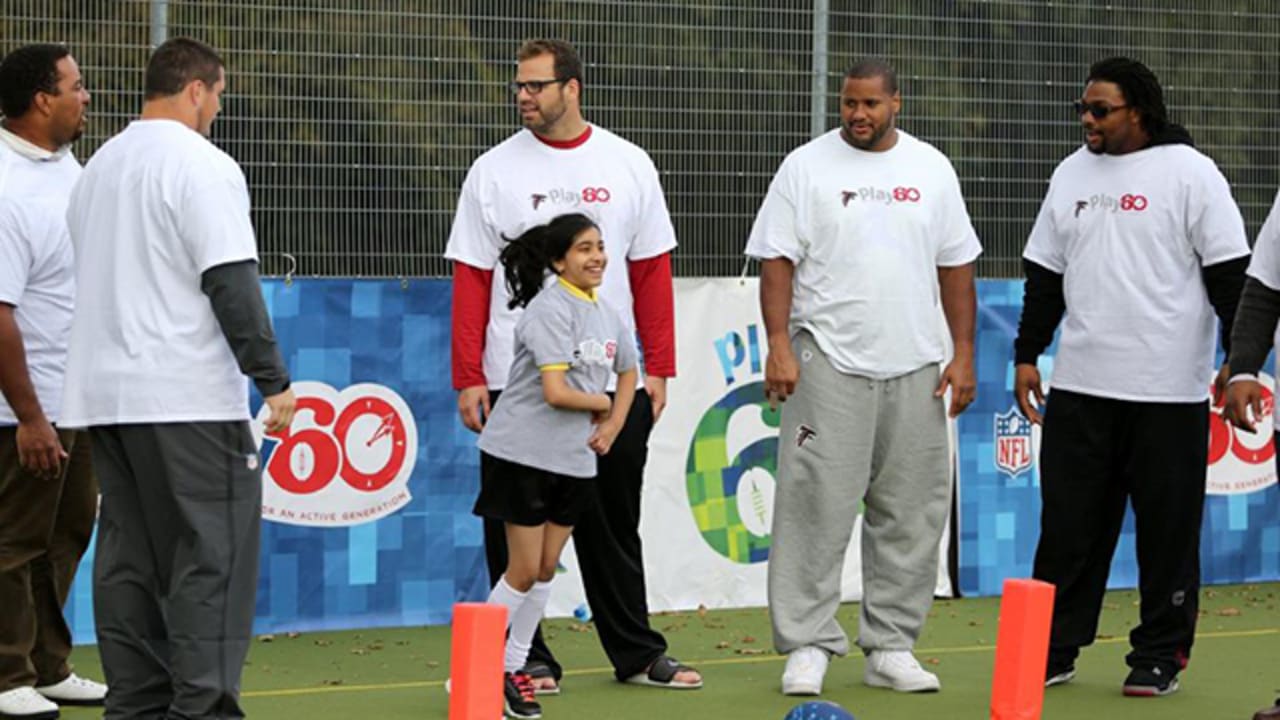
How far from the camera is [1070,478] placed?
809cm

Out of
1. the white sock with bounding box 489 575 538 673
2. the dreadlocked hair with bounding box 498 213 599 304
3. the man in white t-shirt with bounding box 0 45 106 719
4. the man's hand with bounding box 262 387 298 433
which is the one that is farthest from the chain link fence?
the man's hand with bounding box 262 387 298 433

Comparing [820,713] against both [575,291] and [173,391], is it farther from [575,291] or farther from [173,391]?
[575,291]

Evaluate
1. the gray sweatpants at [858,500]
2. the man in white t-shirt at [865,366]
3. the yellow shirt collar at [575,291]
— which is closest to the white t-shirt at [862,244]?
the man in white t-shirt at [865,366]

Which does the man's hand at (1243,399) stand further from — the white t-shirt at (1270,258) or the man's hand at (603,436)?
the man's hand at (603,436)

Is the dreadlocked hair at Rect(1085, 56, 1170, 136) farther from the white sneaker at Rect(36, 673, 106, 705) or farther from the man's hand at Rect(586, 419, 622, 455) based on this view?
the white sneaker at Rect(36, 673, 106, 705)

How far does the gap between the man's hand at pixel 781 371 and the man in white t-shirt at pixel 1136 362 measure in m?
0.86

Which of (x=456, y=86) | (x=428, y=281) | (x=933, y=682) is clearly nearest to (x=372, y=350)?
(x=428, y=281)

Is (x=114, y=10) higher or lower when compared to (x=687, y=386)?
higher

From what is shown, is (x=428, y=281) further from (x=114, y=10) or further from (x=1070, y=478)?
(x=1070, y=478)

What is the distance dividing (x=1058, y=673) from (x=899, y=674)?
576mm

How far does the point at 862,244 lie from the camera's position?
784 cm

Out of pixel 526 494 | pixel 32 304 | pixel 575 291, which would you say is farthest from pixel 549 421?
pixel 32 304

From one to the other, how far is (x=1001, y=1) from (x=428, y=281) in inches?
121

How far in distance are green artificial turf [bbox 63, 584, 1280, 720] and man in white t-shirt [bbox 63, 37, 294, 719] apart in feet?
4.44
